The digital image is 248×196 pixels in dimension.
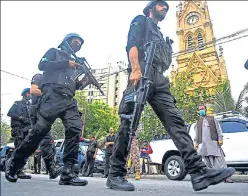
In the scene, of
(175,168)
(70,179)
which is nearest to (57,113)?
(70,179)

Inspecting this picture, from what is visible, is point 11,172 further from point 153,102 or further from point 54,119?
point 153,102

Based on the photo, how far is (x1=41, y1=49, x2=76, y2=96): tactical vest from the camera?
12.3 feet

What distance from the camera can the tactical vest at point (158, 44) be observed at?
3125 mm

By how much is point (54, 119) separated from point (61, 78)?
0.48m

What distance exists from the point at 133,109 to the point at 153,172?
10.9 m

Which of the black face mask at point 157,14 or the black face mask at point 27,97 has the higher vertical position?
the black face mask at point 157,14

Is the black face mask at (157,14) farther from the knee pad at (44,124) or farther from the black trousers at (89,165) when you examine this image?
the black trousers at (89,165)

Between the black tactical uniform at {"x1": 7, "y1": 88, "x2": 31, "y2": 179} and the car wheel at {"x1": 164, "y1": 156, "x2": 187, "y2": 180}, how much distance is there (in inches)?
155

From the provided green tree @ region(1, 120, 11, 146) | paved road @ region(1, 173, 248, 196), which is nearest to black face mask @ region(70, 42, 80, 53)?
paved road @ region(1, 173, 248, 196)

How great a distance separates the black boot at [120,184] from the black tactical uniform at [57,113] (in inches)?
19.9

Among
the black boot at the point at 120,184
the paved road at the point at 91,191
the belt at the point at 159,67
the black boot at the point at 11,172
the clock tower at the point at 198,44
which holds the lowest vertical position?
the paved road at the point at 91,191

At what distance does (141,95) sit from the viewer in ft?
9.59

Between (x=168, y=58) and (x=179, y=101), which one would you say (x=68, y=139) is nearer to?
(x=168, y=58)

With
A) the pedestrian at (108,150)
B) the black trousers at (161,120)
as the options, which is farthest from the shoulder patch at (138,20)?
the pedestrian at (108,150)
